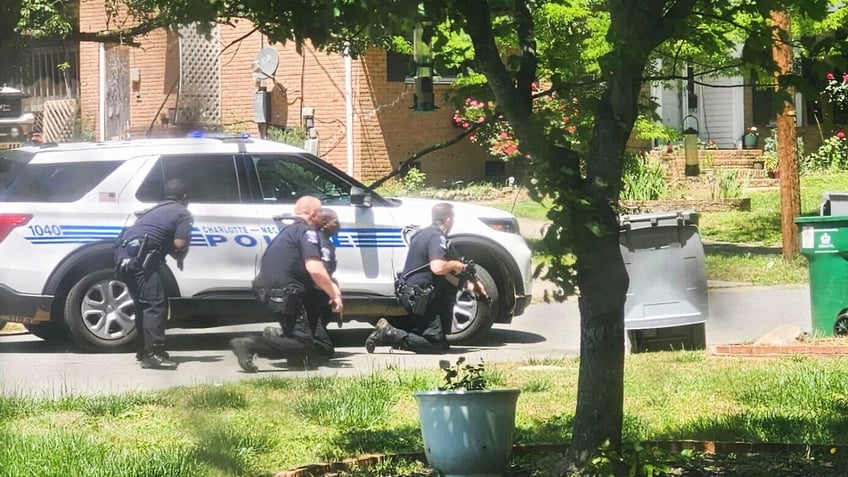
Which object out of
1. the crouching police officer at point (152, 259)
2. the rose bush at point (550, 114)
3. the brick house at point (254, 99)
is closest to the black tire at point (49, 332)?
the crouching police officer at point (152, 259)

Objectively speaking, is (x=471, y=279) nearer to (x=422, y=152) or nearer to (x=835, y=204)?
(x=835, y=204)

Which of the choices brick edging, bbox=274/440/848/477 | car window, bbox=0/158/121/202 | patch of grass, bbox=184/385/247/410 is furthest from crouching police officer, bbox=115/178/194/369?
brick edging, bbox=274/440/848/477

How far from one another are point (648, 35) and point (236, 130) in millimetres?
11175

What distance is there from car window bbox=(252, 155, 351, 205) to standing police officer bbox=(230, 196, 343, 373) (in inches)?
28.9

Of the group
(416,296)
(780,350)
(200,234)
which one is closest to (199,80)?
(200,234)

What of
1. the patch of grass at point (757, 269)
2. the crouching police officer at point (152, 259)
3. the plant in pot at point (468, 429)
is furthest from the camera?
the patch of grass at point (757, 269)

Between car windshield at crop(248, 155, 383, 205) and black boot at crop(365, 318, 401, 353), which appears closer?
black boot at crop(365, 318, 401, 353)

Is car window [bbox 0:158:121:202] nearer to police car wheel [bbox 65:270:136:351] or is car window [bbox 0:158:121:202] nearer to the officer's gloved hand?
police car wheel [bbox 65:270:136:351]

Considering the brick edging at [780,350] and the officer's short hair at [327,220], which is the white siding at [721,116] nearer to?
the officer's short hair at [327,220]

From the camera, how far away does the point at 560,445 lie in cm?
623

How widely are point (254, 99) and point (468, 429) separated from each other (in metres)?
11.3

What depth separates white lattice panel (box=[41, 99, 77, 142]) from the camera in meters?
14.4

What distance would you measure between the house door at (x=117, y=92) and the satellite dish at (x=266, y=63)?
1706 mm

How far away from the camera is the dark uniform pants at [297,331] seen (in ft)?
33.3
